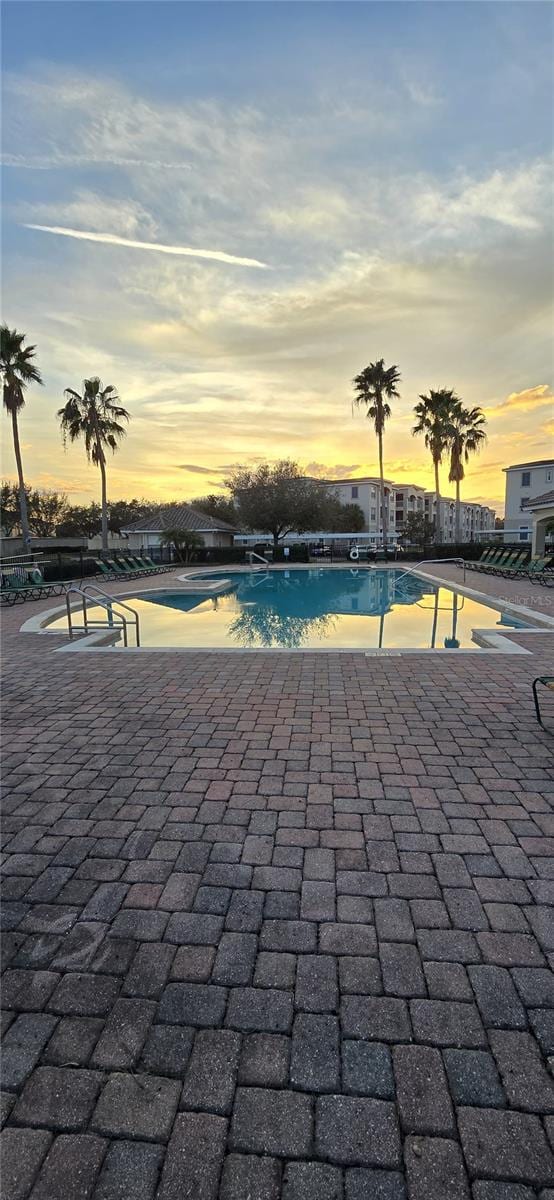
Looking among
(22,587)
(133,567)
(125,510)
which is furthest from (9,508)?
(22,587)

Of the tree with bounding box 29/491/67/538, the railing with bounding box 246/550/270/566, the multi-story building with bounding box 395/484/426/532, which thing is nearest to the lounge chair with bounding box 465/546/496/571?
the railing with bounding box 246/550/270/566

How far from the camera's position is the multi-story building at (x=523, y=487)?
43.4 metres

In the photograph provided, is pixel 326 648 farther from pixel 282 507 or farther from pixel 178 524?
pixel 178 524

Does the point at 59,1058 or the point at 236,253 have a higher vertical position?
the point at 236,253

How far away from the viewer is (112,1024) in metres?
1.62

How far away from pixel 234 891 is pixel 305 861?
0.38 meters

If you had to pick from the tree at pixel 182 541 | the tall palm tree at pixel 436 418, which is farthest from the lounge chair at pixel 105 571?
the tall palm tree at pixel 436 418

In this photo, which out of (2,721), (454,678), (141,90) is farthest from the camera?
(141,90)

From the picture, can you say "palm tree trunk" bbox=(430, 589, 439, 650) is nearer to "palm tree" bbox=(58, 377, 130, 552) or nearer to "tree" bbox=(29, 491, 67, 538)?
"palm tree" bbox=(58, 377, 130, 552)

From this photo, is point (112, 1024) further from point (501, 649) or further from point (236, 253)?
point (236, 253)

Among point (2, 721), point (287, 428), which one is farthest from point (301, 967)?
point (287, 428)

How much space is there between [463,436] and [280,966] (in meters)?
34.1

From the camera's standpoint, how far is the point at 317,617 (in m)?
12.3

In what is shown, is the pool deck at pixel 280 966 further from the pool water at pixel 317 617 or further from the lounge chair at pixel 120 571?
the lounge chair at pixel 120 571
